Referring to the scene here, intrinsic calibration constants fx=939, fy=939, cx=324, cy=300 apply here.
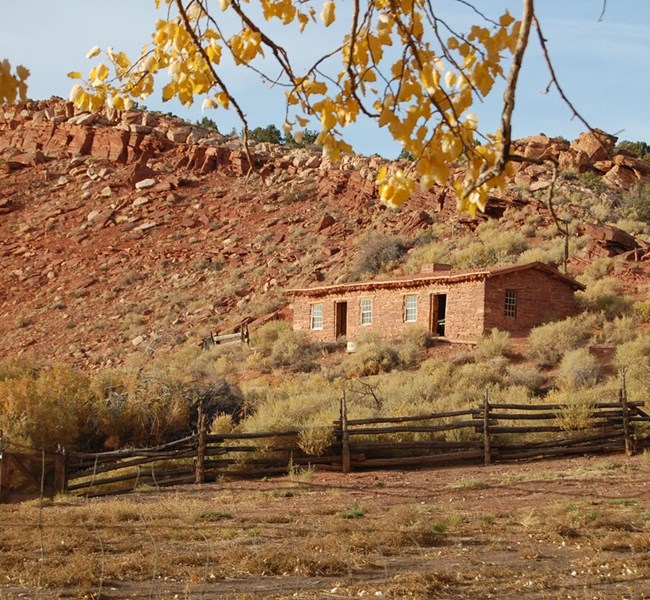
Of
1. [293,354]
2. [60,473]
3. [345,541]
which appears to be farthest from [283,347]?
[345,541]

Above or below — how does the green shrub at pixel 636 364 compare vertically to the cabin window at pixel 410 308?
below

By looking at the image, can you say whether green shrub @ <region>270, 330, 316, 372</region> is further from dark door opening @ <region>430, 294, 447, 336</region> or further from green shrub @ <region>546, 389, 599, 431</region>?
green shrub @ <region>546, 389, 599, 431</region>

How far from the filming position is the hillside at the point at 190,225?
137ft

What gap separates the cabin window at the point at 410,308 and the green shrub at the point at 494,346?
3.31m

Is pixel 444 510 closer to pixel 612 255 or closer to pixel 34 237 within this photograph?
pixel 612 255

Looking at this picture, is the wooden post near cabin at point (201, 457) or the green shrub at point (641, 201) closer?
the wooden post near cabin at point (201, 457)

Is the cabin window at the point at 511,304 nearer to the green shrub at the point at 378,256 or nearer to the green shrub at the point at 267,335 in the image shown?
the green shrub at the point at 267,335

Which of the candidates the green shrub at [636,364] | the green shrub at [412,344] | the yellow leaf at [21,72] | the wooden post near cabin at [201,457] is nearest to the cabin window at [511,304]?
the green shrub at [412,344]

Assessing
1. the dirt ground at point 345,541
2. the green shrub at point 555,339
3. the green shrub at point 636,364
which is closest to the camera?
the dirt ground at point 345,541

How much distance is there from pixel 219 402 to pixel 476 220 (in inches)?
937

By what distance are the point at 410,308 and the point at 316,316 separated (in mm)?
4308

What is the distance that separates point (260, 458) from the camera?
60.3ft

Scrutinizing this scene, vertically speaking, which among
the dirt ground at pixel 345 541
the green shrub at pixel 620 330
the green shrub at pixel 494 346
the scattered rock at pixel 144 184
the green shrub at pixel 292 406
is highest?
the scattered rock at pixel 144 184

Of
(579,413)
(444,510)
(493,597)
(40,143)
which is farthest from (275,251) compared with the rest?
(493,597)
